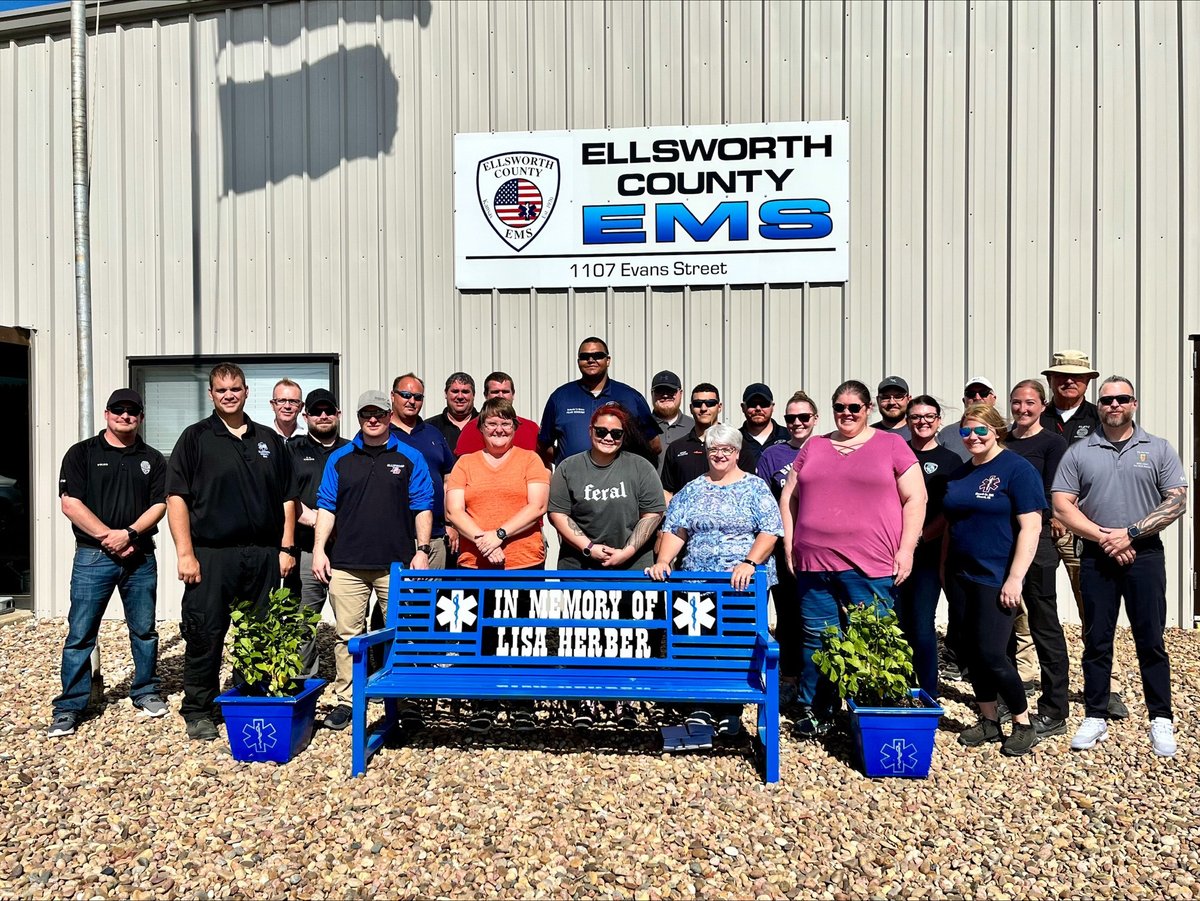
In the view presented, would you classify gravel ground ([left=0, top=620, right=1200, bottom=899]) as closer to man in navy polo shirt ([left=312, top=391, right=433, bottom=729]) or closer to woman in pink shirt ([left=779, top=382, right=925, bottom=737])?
man in navy polo shirt ([left=312, top=391, right=433, bottom=729])

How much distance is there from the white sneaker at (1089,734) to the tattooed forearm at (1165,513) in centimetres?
108

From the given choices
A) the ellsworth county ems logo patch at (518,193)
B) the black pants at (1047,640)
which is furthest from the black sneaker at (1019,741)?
the ellsworth county ems logo patch at (518,193)

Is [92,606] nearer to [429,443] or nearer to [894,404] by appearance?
[429,443]

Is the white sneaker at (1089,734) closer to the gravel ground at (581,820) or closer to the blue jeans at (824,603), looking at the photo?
the gravel ground at (581,820)

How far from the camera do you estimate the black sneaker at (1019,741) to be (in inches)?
171

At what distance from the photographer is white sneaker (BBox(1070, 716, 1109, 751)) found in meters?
4.43

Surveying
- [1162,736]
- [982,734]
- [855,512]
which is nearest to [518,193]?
[855,512]

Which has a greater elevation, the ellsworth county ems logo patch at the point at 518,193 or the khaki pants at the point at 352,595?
the ellsworth county ems logo patch at the point at 518,193

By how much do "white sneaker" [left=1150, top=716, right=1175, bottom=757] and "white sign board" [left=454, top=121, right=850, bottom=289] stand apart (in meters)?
4.31

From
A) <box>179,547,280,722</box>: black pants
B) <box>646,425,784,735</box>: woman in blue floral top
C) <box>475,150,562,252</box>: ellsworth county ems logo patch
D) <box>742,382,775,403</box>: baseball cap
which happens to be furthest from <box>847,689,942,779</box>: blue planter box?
<box>475,150,562,252</box>: ellsworth county ems logo patch

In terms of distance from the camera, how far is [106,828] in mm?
3639

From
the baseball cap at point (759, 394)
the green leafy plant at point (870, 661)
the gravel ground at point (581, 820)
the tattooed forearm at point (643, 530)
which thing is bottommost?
the gravel ground at point (581, 820)

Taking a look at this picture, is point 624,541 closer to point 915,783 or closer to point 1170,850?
point 915,783

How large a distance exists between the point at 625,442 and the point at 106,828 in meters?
3.28
